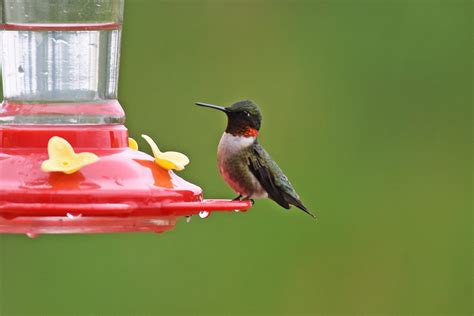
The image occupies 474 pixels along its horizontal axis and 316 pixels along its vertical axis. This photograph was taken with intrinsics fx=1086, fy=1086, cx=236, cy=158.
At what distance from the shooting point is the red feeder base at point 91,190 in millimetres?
2785

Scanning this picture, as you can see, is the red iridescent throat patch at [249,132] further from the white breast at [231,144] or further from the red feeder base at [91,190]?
the red feeder base at [91,190]

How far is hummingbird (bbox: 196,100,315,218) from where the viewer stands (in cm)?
417

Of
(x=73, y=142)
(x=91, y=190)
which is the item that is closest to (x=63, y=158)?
(x=91, y=190)

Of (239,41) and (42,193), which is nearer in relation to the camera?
(42,193)

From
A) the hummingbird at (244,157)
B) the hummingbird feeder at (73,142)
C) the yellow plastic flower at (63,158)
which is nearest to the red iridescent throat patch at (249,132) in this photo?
the hummingbird at (244,157)

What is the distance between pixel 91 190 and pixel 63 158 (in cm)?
13

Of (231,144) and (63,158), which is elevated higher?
(63,158)

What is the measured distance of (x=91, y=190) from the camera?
2.86m

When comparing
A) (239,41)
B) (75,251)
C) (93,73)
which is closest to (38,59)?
(93,73)

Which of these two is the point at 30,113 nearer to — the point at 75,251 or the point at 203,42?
the point at 75,251

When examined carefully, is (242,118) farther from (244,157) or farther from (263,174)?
(263,174)

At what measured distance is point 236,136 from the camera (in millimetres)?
4191

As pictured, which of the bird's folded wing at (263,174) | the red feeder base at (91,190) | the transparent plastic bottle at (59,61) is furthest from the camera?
the bird's folded wing at (263,174)

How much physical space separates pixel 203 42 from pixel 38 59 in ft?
12.3
